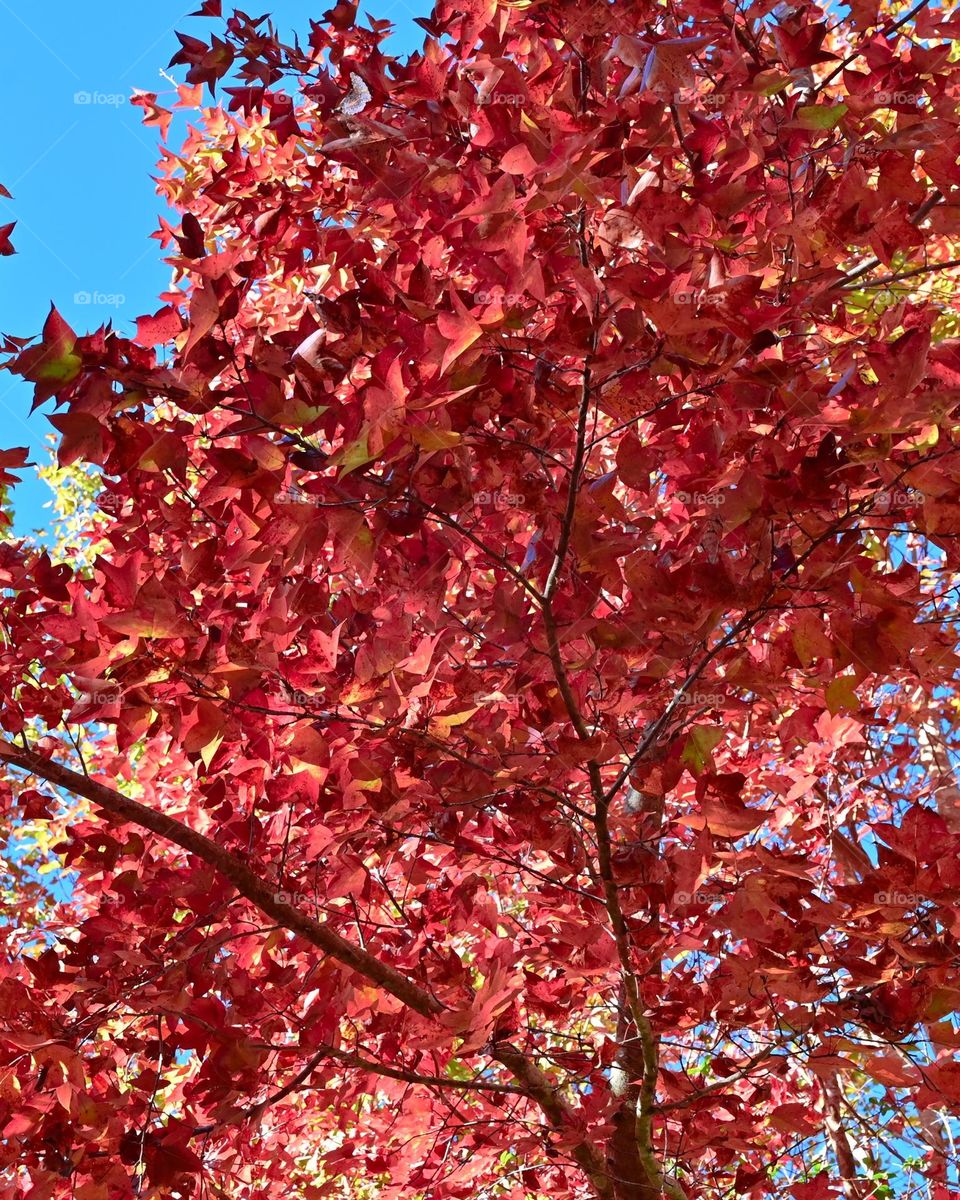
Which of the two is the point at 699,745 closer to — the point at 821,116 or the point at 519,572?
the point at 519,572

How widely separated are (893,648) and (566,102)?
3.52ft

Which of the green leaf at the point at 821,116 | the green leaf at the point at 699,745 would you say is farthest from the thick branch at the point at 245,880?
the green leaf at the point at 821,116

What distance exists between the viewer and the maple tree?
4.91 ft

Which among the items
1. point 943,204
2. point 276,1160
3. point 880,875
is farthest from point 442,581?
point 276,1160

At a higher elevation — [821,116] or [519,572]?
[821,116]

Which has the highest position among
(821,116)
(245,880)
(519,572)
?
(821,116)

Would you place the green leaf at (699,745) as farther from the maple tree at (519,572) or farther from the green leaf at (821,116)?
the green leaf at (821,116)

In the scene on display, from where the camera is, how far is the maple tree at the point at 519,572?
1.50m

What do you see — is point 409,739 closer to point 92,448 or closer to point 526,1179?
point 92,448

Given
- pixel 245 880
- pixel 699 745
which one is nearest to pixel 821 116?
pixel 699 745

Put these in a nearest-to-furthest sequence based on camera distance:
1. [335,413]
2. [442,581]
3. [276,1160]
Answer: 1. [335,413]
2. [442,581]
3. [276,1160]

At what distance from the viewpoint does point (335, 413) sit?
1.60m

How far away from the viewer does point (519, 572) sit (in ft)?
5.79

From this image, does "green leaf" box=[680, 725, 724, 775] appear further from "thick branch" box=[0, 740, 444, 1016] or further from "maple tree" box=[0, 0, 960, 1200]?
"thick branch" box=[0, 740, 444, 1016]
